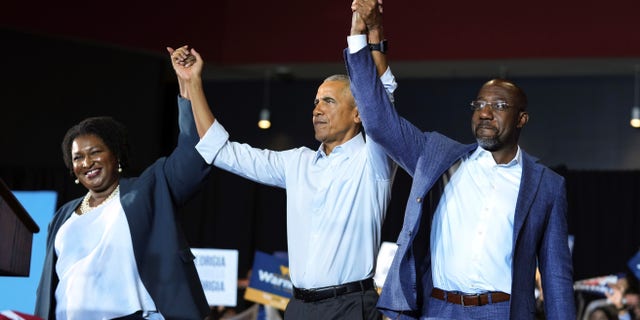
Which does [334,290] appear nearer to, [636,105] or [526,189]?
[526,189]

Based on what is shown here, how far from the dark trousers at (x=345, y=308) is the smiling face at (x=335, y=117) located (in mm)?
539

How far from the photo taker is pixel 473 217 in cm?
279

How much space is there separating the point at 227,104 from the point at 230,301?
435 cm

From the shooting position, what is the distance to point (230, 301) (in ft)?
22.0

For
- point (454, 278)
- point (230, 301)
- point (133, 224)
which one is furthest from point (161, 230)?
point (230, 301)

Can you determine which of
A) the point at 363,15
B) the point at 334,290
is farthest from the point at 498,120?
the point at 334,290

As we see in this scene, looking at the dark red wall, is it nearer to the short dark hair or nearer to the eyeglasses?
the short dark hair

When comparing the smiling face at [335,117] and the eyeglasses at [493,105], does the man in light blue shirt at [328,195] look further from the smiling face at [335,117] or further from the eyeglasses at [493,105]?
the eyeglasses at [493,105]

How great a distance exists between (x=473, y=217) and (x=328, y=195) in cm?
57

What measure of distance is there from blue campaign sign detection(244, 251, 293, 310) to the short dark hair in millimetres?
4141

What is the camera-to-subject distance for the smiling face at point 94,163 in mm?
3270

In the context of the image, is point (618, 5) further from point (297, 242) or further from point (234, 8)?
point (297, 242)

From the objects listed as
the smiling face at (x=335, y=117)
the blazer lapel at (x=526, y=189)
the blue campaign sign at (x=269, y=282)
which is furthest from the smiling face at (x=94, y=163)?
the blue campaign sign at (x=269, y=282)

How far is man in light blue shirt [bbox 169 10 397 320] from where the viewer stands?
310 cm
